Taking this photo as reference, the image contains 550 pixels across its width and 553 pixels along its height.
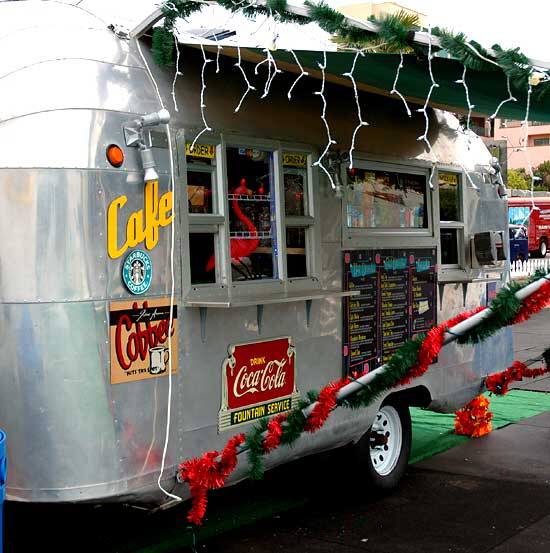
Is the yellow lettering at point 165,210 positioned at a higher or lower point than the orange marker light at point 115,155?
lower

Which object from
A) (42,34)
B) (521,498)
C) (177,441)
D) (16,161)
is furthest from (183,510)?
(42,34)

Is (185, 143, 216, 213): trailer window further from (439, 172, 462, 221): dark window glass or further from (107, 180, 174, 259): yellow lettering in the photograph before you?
(439, 172, 462, 221): dark window glass

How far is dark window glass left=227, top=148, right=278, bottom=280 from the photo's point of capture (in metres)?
5.07

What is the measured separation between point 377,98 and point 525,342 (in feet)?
30.6

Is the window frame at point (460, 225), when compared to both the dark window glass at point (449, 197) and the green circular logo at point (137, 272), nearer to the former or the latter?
the dark window glass at point (449, 197)

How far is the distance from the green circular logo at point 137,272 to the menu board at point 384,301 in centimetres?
180

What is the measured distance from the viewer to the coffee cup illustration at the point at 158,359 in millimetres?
4512

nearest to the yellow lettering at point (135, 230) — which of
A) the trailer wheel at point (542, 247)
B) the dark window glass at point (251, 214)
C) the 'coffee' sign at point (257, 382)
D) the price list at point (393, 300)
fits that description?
the dark window glass at point (251, 214)

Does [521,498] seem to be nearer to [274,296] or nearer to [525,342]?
[274,296]

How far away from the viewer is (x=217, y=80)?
502 centimetres

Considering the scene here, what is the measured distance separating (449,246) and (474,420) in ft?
6.19

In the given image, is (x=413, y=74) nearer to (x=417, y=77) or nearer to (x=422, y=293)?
(x=417, y=77)

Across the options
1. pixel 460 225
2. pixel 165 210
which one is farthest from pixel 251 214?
pixel 460 225

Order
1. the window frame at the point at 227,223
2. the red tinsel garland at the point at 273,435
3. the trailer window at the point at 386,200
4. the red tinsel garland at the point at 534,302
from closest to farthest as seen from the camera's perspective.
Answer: the red tinsel garland at the point at 534,302 < the red tinsel garland at the point at 273,435 < the window frame at the point at 227,223 < the trailer window at the point at 386,200
